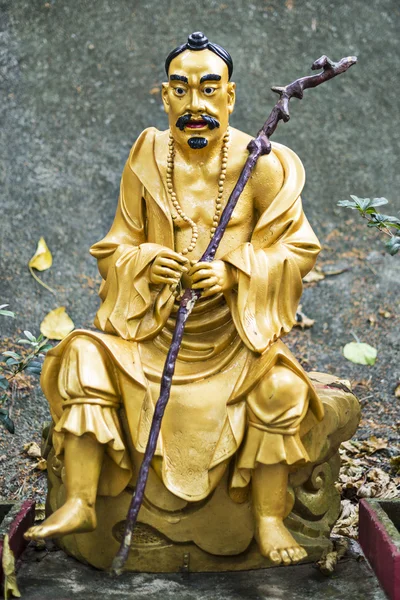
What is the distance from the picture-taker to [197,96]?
13.7ft

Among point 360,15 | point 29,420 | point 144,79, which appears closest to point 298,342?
point 29,420

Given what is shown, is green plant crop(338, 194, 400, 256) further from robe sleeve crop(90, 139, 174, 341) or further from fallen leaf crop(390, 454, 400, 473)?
fallen leaf crop(390, 454, 400, 473)

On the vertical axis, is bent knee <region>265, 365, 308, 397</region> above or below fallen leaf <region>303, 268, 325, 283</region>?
below

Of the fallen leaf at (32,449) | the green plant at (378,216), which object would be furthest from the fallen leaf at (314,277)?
the green plant at (378,216)

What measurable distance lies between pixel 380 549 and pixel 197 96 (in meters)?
1.85

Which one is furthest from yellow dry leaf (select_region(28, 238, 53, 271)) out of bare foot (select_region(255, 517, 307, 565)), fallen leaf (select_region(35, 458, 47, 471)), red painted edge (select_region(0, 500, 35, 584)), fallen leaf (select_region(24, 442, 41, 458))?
bare foot (select_region(255, 517, 307, 565))

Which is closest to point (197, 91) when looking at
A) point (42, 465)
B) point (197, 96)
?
point (197, 96)

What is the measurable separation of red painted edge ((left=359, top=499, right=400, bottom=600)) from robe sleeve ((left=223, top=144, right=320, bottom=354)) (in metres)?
0.81

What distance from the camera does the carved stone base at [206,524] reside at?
4.09 metres

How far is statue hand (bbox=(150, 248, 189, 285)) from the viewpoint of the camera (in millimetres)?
4105

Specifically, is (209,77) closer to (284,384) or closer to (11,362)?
(284,384)

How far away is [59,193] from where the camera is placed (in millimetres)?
7430

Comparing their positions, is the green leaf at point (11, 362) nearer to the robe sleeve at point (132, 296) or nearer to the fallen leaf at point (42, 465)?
the robe sleeve at point (132, 296)

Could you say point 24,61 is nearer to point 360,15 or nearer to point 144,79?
point 144,79
